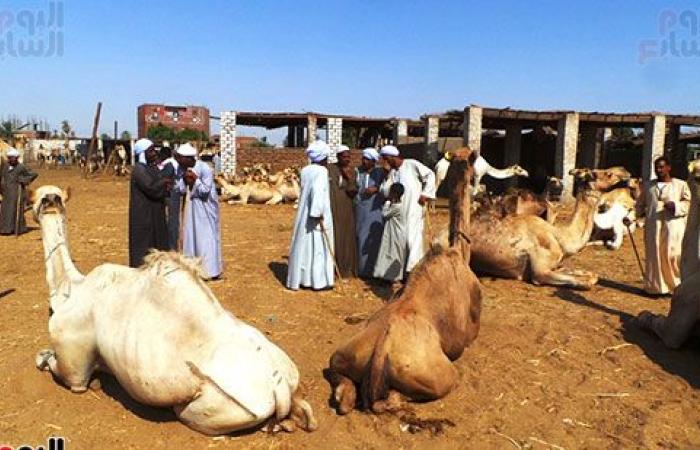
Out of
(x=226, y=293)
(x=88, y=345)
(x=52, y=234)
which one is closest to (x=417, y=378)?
(x=88, y=345)

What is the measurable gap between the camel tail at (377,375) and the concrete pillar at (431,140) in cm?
1623

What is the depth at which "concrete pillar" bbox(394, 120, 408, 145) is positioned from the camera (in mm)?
23547

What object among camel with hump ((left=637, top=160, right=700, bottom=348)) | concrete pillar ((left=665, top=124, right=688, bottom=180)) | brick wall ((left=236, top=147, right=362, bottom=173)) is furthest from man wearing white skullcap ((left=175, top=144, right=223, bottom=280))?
concrete pillar ((left=665, top=124, right=688, bottom=180))

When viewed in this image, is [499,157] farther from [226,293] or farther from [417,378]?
[417,378]

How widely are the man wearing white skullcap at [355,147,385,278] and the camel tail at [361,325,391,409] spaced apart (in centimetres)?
381

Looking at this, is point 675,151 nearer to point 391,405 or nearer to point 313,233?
point 313,233

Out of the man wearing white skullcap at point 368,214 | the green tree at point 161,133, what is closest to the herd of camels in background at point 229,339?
the man wearing white skullcap at point 368,214

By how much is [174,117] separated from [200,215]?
168 feet

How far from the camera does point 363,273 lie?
808cm

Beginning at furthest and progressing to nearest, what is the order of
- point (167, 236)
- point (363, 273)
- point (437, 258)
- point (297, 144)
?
point (297, 144) → point (363, 273) → point (167, 236) → point (437, 258)

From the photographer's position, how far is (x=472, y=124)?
1761 cm

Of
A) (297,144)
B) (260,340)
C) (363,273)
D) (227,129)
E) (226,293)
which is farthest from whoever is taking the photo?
(297,144)

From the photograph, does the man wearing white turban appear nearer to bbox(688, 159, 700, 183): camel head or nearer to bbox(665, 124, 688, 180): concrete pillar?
bbox(688, 159, 700, 183): camel head

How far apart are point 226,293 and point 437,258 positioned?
3.42 m
